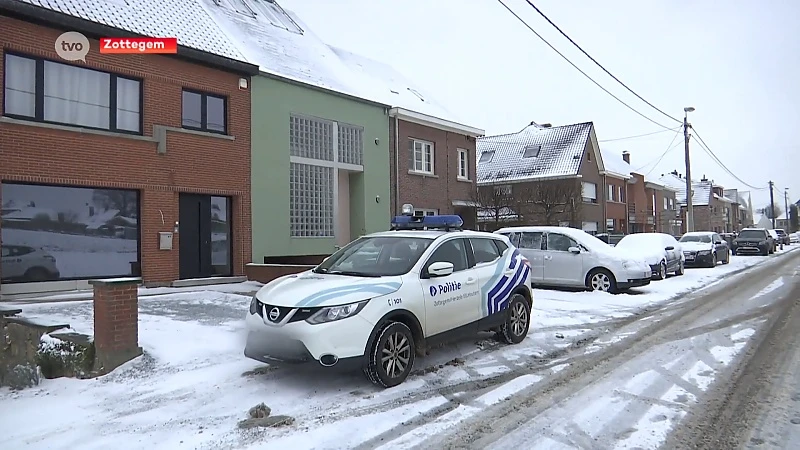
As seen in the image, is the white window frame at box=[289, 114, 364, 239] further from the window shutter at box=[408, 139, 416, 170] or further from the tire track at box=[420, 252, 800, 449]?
the tire track at box=[420, 252, 800, 449]

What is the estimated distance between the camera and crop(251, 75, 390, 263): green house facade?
601 inches

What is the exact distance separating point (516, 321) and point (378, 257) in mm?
2390

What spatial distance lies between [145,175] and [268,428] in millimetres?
9575

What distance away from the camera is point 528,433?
452 cm

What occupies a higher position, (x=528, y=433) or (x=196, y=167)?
(x=196, y=167)

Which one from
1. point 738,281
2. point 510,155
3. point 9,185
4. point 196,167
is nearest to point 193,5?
point 196,167

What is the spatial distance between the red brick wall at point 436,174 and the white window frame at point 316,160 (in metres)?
2.57

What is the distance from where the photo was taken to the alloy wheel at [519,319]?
25.5 ft

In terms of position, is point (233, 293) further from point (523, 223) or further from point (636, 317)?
point (523, 223)

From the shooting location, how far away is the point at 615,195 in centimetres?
3884

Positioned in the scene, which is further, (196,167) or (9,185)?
(196,167)

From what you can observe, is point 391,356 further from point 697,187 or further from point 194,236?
point 697,187

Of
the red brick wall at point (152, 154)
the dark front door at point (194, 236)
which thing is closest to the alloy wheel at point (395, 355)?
the red brick wall at point (152, 154)

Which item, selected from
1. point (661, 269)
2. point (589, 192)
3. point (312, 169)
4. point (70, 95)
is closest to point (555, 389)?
point (70, 95)
